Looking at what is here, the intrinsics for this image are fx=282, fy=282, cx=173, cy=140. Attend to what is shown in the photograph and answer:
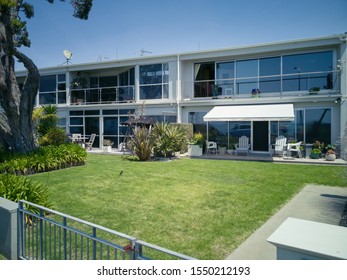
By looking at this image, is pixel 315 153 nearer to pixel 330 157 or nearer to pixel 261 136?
pixel 330 157

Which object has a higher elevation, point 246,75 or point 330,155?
point 246,75

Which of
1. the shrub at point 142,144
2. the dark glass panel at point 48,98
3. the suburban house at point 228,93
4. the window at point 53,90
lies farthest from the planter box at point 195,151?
the dark glass panel at point 48,98

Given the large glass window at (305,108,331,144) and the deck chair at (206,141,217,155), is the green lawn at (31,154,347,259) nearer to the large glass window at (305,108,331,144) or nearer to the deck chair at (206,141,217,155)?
the large glass window at (305,108,331,144)

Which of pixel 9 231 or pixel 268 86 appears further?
pixel 268 86

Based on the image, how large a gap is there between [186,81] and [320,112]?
1187 centimetres

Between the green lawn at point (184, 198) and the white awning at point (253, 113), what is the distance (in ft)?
13.7

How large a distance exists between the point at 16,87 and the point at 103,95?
15435 millimetres

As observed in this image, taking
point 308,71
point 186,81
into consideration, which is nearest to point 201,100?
point 186,81

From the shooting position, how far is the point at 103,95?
3134 centimetres

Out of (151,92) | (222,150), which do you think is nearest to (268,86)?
(222,150)

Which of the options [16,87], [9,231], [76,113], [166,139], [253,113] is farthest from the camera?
[76,113]

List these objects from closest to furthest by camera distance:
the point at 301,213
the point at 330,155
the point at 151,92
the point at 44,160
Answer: the point at 301,213 < the point at 44,160 < the point at 330,155 < the point at 151,92
